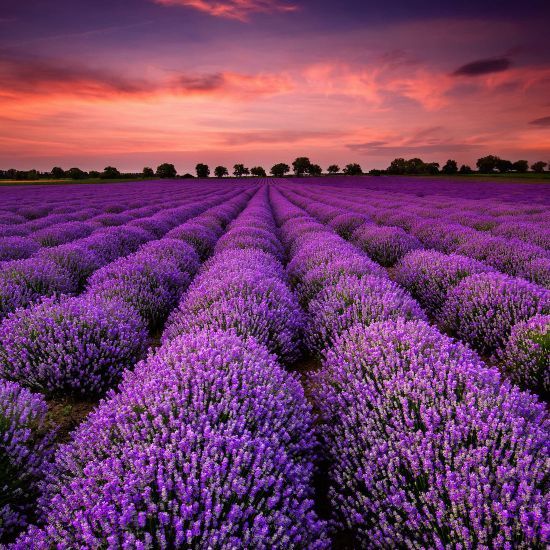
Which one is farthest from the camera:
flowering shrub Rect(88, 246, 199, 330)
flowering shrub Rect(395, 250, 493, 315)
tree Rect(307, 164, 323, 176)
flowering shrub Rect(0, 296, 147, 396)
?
tree Rect(307, 164, 323, 176)

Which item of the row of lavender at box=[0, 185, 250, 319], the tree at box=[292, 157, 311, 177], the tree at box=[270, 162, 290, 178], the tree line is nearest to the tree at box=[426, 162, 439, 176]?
the tree line

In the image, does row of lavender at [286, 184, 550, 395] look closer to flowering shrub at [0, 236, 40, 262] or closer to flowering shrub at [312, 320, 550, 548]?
flowering shrub at [312, 320, 550, 548]

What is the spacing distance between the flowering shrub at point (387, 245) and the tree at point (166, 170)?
296ft

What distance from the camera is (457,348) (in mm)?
2482

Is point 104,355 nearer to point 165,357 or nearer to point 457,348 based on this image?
point 165,357

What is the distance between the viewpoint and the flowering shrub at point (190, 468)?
134 centimetres

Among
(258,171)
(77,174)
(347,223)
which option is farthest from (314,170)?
(347,223)

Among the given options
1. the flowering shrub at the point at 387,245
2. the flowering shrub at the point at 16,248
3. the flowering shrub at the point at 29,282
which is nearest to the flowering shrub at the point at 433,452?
the flowering shrub at the point at 29,282

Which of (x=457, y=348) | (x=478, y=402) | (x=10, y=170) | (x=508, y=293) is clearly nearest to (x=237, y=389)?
(x=478, y=402)

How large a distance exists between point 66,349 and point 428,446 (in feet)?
8.97

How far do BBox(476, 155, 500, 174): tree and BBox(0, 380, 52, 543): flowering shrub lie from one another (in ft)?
260

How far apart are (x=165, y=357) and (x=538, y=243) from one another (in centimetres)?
786

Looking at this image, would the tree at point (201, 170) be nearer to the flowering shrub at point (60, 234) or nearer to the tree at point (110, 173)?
the tree at point (110, 173)

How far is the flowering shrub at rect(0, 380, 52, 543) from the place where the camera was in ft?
5.83
